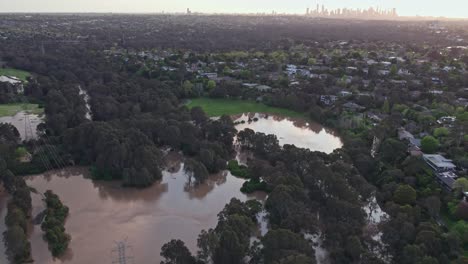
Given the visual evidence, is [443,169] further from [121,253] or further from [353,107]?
[121,253]

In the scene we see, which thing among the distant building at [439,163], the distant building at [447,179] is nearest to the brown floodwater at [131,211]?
the distant building at [447,179]

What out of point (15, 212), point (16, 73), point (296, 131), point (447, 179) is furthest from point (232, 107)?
point (16, 73)

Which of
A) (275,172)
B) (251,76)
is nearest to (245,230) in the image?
(275,172)

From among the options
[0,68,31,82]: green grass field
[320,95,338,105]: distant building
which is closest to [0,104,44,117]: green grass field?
[0,68,31,82]: green grass field

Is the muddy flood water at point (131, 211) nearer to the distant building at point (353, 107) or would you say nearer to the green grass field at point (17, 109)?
the green grass field at point (17, 109)

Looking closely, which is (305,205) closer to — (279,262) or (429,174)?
(279,262)

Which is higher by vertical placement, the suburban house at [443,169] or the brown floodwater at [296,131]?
the suburban house at [443,169]
